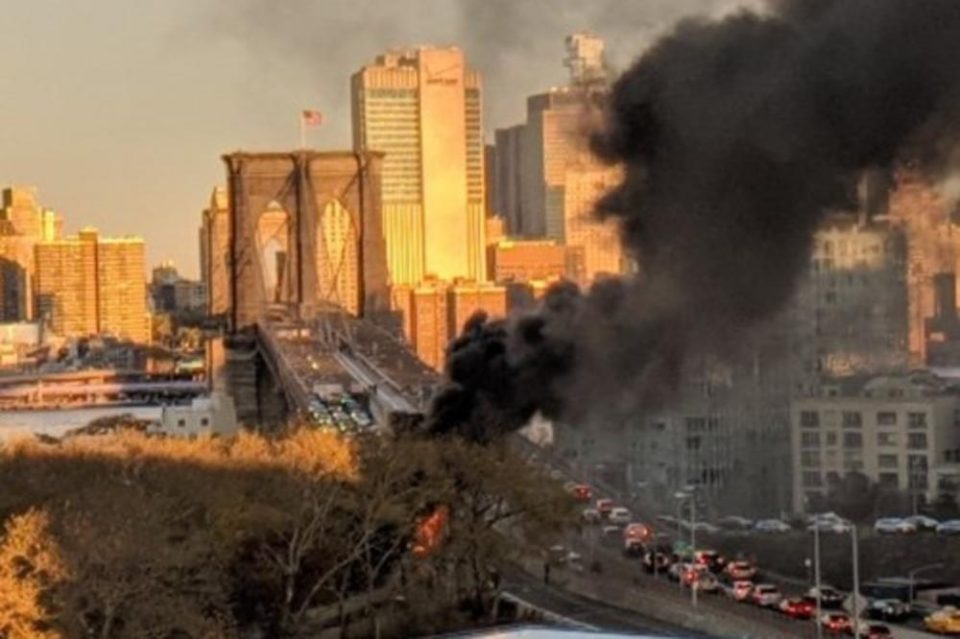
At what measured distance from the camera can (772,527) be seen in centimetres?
3372

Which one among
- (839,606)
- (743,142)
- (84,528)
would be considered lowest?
(839,606)

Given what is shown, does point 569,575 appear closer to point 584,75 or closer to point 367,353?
point 584,75

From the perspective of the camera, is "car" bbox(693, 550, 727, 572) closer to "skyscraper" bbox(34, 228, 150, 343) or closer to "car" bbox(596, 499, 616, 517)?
"car" bbox(596, 499, 616, 517)

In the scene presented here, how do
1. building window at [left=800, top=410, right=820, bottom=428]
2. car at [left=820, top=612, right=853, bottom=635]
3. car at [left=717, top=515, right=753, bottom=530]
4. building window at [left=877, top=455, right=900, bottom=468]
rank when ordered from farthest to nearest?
1. building window at [left=800, top=410, right=820, bottom=428]
2. building window at [left=877, top=455, right=900, bottom=468]
3. car at [left=717, top=515, right=753, bottom=530]
4. car at [left=820, top=612, right=853, bottom=635]

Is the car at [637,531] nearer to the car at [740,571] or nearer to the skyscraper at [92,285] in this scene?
the car at [740,571]

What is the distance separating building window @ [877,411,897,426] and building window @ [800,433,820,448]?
4.19 feet

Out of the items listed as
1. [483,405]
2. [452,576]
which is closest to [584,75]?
[483,405]

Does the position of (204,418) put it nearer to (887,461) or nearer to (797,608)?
(887,461)

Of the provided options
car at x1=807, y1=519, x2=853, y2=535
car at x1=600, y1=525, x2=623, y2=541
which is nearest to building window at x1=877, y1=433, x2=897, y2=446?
car at x1=807, y1=519, x2=853, y2=535

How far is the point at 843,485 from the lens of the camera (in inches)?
1422

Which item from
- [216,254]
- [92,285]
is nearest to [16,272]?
[92,285]

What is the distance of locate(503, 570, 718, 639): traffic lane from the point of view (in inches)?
800

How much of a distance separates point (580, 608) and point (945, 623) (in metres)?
4.06

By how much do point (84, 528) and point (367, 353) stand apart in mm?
29712
